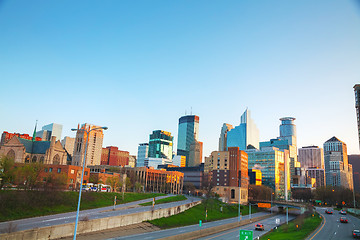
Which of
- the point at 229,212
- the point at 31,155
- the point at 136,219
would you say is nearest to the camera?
the point at 136,219

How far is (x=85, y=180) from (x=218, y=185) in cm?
8743

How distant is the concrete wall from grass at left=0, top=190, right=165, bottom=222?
1174 centimetres

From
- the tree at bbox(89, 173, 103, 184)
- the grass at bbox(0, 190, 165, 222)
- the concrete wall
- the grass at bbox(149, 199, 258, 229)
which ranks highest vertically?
the tree at bbox(89, 173, 103, 184)

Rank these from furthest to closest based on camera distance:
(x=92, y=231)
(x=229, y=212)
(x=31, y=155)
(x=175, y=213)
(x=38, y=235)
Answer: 1. (x=31, y=155)
2. (x=229, y=212)
3. (x=175, y=213)
4. (x=92, y=231)
5. (x=38, y=235)

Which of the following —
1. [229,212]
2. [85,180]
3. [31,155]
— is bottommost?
[229,212]

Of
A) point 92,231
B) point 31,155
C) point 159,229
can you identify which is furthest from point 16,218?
point 31,155

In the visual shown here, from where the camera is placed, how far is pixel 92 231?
149 feet

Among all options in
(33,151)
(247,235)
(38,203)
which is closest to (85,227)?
(38,203)

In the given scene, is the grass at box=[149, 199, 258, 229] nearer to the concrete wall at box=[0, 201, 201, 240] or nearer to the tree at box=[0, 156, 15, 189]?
the concrete wall at box=[0, 201, 201, 240]

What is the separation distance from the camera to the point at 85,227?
145ft

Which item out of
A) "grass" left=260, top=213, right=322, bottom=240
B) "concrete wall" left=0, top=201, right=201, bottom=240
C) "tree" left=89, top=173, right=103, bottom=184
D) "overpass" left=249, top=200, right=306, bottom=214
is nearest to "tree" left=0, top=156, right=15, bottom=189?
"concrete wall" left=0, top=201, right=201, bottom=240

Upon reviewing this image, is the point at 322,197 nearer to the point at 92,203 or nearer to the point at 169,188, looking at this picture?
the point at 169,188

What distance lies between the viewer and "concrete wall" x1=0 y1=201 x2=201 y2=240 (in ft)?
115

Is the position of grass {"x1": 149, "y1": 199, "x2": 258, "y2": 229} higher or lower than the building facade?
lower
